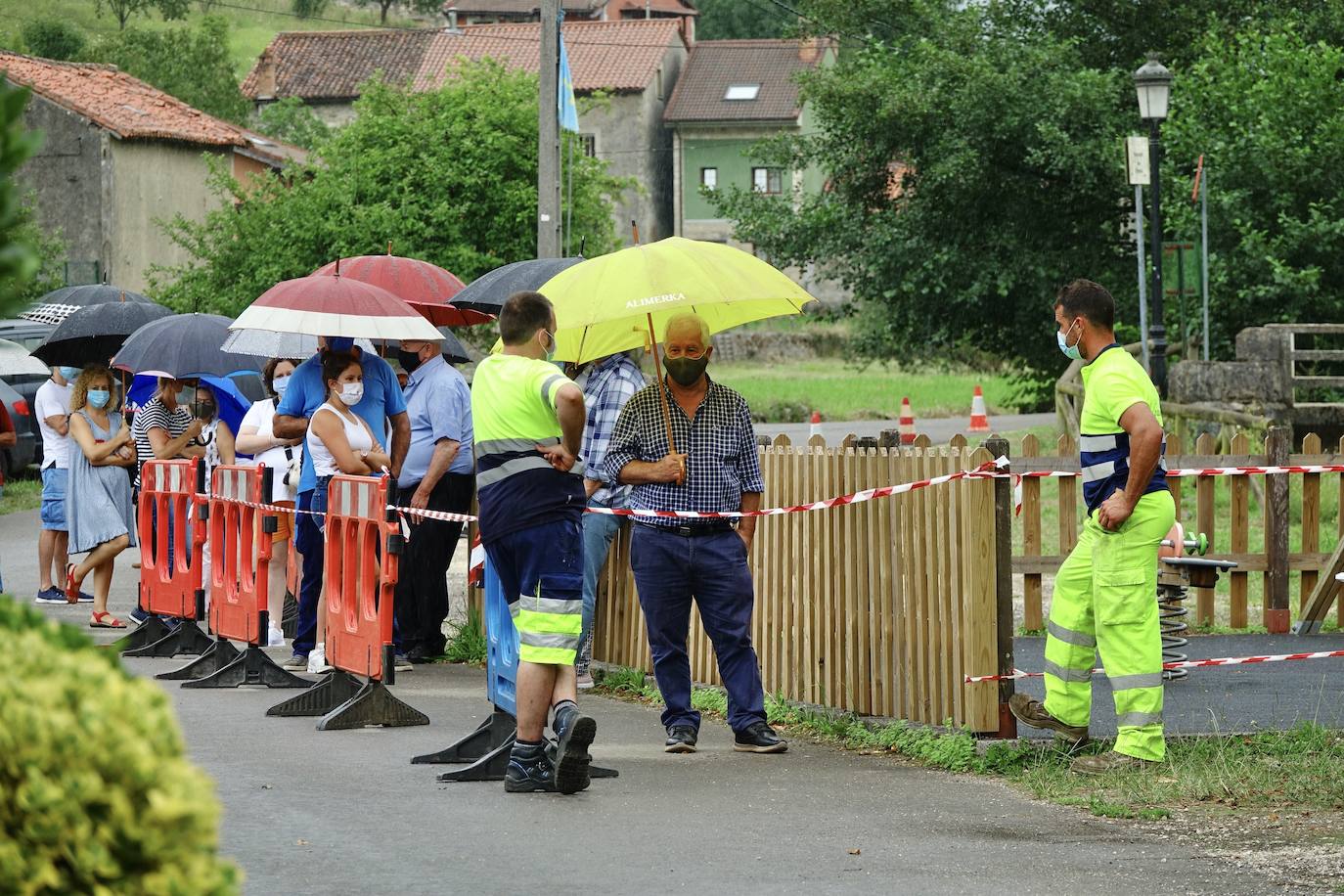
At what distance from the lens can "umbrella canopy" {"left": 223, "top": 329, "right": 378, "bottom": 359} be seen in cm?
1164

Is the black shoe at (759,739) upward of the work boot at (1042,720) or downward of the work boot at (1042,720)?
downward

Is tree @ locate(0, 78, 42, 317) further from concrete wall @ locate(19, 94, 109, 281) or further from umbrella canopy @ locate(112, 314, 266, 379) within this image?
concrete wall @ locate(19, 94, 109, 281)

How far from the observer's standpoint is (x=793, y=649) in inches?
371

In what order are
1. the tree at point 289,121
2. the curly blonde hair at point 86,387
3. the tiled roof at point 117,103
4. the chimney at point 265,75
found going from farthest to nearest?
the chimney at point 265,75 → the tree at point 289,121 → the tiled roof at point 117,103 → the curly blonde hair at point 86,387

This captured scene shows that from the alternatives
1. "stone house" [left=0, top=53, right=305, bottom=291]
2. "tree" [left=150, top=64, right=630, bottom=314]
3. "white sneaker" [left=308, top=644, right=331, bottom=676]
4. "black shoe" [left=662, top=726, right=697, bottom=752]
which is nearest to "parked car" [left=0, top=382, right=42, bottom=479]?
"tree" [left=150, top=64, right=630, bottom=314]

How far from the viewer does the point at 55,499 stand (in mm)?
14344

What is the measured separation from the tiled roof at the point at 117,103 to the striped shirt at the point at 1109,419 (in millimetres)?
43753

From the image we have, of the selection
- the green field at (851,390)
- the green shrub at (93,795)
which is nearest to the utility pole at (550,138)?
the green shrub at (93,795)

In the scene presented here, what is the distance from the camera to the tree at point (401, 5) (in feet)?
401

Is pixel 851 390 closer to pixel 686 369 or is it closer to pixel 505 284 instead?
pixel 505 284

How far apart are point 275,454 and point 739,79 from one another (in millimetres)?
68644

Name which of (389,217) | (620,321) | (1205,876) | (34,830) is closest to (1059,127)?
(389,217)

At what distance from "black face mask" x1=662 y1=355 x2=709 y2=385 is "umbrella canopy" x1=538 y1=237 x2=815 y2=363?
240 millimetres

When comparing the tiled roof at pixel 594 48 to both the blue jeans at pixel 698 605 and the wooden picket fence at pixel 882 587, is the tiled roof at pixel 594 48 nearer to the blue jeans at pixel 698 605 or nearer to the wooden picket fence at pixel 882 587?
the wooden picket fence at pixel 882 587
